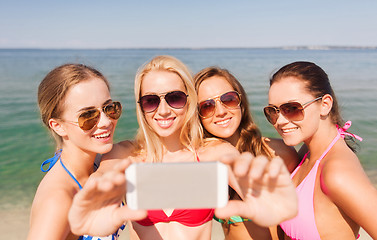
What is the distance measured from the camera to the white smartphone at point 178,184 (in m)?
1.62

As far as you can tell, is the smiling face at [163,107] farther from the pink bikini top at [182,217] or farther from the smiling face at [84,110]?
the pink bikini top at [182,217]

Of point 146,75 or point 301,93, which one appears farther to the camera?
point 146,75

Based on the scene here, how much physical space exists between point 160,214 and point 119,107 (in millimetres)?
1133

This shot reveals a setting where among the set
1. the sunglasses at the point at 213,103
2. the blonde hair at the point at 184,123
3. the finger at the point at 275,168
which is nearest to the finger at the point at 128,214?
the finger at the point at 275,168

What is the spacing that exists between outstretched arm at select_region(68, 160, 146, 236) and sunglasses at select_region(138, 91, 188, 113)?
1.39 meters

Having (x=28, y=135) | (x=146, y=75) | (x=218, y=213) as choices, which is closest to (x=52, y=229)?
(x=218, y=213)

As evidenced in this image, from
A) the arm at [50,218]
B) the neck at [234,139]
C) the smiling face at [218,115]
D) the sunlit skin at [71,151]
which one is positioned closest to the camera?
the arm at [50,218]

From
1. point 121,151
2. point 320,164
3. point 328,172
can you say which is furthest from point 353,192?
point 121,151

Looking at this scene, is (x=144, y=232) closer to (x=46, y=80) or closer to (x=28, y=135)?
(x=46, y=80)

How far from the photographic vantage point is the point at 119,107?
305 centimetres

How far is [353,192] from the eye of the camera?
2.44 meters

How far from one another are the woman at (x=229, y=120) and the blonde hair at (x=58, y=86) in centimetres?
127

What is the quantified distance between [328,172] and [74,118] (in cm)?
234

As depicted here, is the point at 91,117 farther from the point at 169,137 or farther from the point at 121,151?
the point at 169,137
